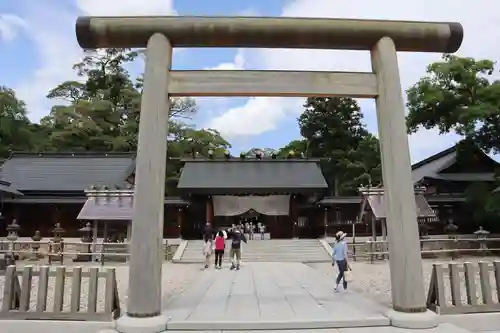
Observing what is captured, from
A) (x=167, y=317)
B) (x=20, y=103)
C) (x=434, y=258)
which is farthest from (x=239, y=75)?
(x=20, y=103)

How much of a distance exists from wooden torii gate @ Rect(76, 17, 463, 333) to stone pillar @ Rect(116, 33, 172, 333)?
0.01 meters

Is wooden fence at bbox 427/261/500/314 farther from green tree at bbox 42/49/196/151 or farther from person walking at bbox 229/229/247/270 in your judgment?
green tree at bbox 42/49/196/151

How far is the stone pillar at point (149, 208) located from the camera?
15.2 feet

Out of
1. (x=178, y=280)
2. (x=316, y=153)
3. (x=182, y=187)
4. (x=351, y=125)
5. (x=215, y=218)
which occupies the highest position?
(x=351, y=125)

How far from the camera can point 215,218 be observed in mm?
25438

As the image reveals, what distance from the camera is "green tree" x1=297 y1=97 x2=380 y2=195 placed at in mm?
38594

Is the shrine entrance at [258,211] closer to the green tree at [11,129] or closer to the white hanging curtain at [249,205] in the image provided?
the white hanging curtain at [249,205]

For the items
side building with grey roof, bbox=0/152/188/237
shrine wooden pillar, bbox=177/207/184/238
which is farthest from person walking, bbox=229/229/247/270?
shrine wooden pillar, bbox=177/207/184/238

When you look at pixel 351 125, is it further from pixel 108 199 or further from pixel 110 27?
pixel 110 27

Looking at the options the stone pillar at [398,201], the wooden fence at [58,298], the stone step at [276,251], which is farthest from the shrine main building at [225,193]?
the stone pillar at [398,201]

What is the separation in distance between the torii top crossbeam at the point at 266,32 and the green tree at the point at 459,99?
14.5m

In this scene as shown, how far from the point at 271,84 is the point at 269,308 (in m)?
3.47

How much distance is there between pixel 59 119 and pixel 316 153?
28186 millimetres

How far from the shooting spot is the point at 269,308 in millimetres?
5785
